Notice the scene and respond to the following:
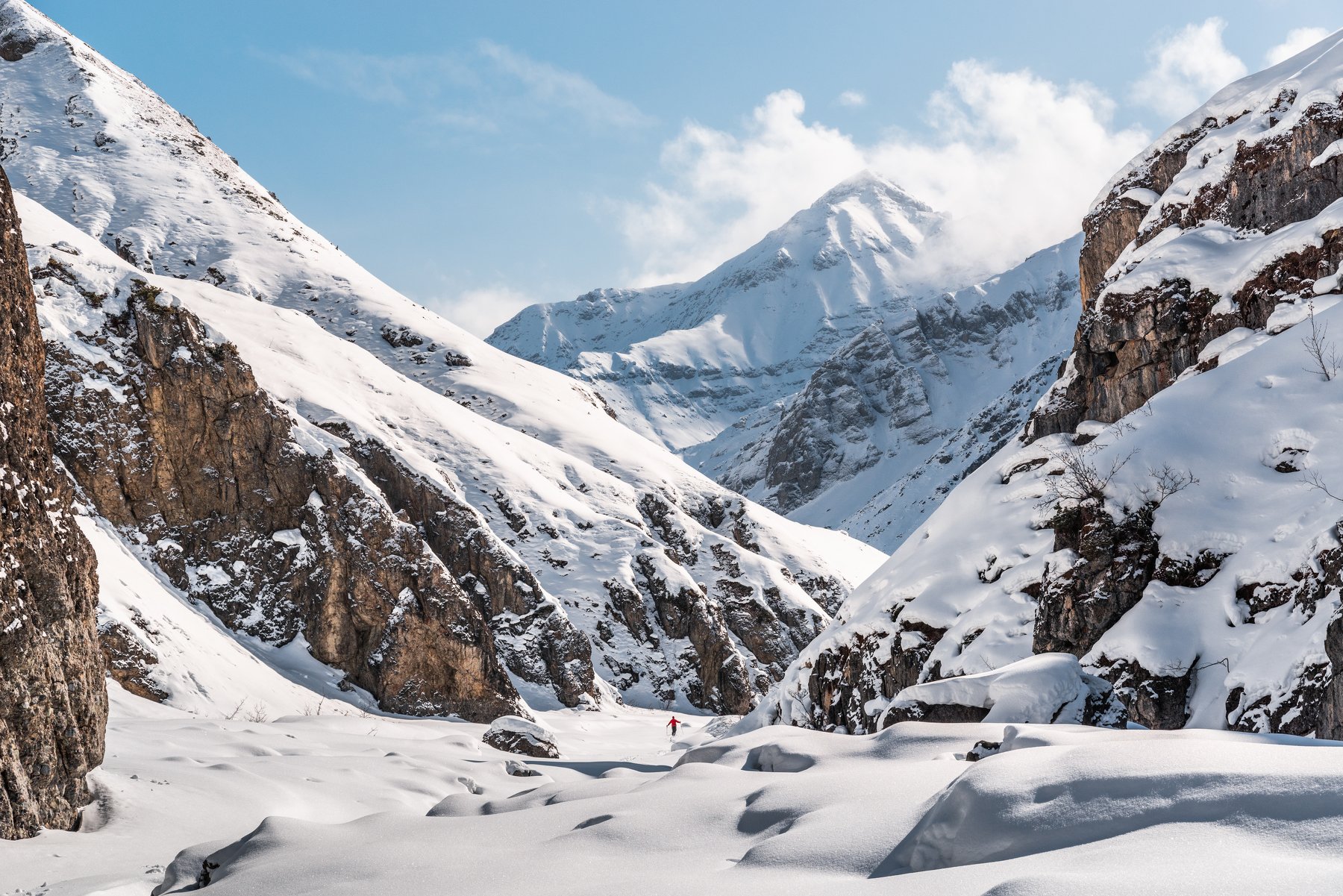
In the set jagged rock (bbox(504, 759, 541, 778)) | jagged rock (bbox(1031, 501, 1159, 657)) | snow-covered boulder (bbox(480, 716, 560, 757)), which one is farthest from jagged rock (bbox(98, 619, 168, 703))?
jagged rock (bbox(1031, 501, 1159, 657))

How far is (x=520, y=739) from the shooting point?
87.8 ft

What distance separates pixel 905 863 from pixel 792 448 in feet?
592

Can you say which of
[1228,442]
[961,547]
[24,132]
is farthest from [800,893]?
[24,132]

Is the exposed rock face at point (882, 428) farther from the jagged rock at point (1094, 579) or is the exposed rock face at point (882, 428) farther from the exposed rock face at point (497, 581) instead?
the jagged rock at point (1094, 579)

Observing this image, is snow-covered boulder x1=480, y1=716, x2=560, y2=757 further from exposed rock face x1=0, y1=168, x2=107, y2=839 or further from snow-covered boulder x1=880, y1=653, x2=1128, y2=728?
snow-covered boulder x1=880, y1=653, x2=1128, y2=728

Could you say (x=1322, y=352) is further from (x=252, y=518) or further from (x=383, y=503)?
(x=252, y=518)

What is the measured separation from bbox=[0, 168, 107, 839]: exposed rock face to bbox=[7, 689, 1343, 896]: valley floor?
2.01 feet

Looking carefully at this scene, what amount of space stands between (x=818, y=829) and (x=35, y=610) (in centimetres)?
907

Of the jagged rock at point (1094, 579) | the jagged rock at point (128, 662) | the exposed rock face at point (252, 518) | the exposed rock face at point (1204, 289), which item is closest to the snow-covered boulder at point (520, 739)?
the jagged rock at point (128, 662)

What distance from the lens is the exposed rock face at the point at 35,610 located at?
407 inches

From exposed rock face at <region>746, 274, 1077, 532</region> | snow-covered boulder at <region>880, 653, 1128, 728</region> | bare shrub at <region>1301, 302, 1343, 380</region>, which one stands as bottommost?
snow-covered boulder at <region>880, 653, 1128, 728</region>

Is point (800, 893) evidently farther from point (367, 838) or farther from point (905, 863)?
point (367, 838)

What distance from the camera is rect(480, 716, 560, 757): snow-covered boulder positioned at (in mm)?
26453

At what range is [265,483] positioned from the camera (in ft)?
125
